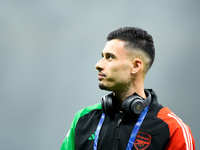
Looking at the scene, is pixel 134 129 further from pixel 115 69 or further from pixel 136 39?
pixel 136 39

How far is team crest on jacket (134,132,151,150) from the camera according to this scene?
4.15 ft

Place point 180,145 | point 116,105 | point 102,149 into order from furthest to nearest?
point 116,105 → point 102,149 → point 180,145

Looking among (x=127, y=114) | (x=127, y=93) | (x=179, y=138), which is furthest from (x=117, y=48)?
(x=179, y=138)

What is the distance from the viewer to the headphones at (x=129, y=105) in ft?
4.27

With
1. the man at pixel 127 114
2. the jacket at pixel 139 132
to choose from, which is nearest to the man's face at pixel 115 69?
the man at pixel 127 114

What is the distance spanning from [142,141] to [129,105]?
196mm

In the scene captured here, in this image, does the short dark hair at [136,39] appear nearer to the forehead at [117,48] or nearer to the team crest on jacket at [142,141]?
the forehead at [117,48]

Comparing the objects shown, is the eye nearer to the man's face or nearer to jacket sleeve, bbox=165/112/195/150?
the man's face

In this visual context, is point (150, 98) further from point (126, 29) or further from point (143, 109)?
point (126, 29)

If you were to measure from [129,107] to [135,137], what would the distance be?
0.16m

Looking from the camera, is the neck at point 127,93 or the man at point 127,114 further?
the neck at point 127,93

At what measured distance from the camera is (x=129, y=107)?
1.31 m

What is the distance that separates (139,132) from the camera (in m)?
1.30

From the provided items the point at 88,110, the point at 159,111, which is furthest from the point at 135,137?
the point at 88,110
